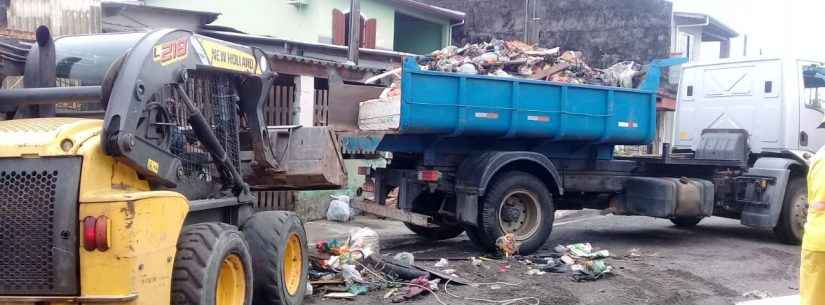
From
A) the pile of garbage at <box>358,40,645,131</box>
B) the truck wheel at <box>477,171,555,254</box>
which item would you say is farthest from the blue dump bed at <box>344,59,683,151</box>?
the truck wheel at <box>477,171,555,254</box>

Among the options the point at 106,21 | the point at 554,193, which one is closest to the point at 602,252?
the point at 554,193

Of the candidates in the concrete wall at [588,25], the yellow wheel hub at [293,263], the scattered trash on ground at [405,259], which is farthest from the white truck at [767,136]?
the concrete wall at [588,25]

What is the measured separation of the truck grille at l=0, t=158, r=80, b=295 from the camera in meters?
3.83

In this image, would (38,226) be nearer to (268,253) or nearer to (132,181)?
(132,181)

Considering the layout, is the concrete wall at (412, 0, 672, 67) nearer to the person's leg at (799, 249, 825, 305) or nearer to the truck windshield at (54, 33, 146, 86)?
the truck windshield at (54, 33, 146, 86)

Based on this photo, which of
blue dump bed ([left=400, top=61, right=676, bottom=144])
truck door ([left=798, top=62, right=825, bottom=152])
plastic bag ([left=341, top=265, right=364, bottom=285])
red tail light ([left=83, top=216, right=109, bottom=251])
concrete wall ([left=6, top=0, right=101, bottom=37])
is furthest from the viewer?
concrete wall ([left=6, top=0, right=101, bottom=37])

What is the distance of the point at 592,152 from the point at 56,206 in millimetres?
6936

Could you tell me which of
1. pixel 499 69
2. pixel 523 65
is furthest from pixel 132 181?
pixel 523 65

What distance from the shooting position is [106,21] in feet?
42.3

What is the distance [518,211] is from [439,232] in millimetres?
1326

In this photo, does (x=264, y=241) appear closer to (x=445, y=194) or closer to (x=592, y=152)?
(x=445, y=194)

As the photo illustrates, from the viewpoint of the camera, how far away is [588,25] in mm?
24172

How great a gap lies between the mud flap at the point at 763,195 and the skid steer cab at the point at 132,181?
6.52 meters

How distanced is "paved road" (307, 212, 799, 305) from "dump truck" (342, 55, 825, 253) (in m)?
0.41
